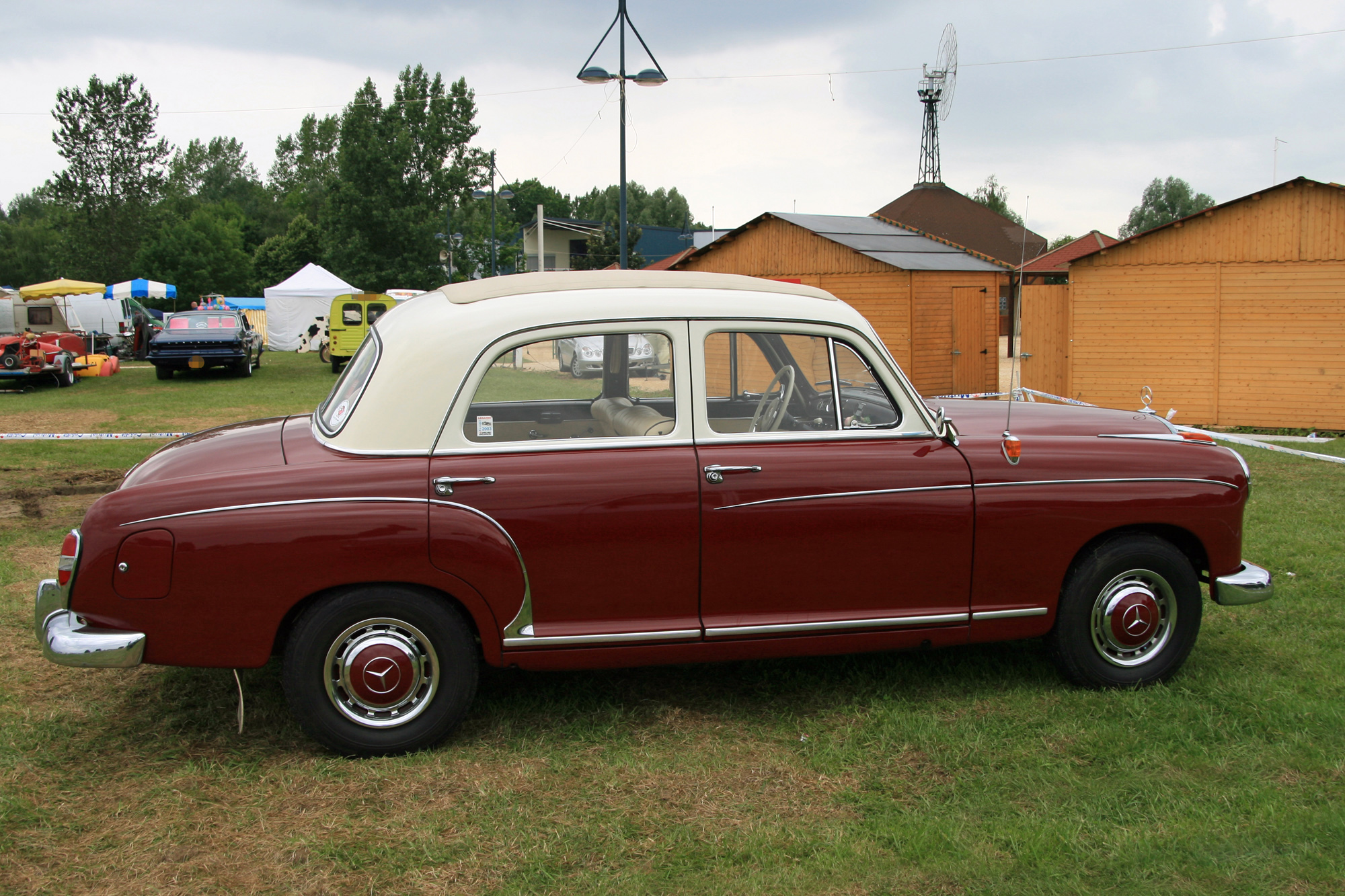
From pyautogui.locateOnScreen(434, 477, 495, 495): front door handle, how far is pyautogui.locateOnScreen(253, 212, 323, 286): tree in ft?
224

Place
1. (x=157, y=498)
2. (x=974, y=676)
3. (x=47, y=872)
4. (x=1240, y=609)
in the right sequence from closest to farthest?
(x=47, y=872) → (x=157, y=498) → (x=974, y=676) → (x=1240, y=609)

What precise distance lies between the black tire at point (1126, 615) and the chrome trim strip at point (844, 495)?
2.44ft

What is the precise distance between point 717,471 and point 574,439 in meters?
0.57

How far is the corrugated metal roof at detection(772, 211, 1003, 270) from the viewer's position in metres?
19.6

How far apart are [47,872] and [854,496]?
3015 millimetres

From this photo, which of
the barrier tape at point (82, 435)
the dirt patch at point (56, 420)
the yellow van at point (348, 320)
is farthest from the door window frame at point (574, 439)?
the yellow van at point (348, 320)

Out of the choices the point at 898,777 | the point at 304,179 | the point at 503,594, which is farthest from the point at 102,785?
the point at 304,179

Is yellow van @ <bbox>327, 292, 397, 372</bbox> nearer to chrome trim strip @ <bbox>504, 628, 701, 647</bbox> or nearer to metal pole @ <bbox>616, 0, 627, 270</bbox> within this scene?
metal pole @ <bbox>616, 0, 627, 270</bbox>

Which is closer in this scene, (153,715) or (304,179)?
(153,715)

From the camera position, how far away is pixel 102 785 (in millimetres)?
3699

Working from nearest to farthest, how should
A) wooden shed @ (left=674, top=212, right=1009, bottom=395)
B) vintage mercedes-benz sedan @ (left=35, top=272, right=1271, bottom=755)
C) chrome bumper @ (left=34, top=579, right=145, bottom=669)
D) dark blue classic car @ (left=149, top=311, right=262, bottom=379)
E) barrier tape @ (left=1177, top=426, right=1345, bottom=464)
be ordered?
chrome bumper @ (left=34, top=579, right=145, bottom=669) < vintage mercedes-benz sedan @ (left=35, top=272, right=1271, bottom=755) < barrier tape @ (left=1177, top=426, right=1345, bottom=464) < wooden shed @ (left=674, top=212, right=1009, bottom=395) < dark blue classic car @ (left=149, top=311, right=262, bottom=379)

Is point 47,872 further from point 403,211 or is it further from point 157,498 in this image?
point 403,211

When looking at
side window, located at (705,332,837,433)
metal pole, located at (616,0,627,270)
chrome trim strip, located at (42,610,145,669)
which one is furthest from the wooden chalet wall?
chrome trim strip, located at (42,610,145,669)

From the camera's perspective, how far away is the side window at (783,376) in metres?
4.22
